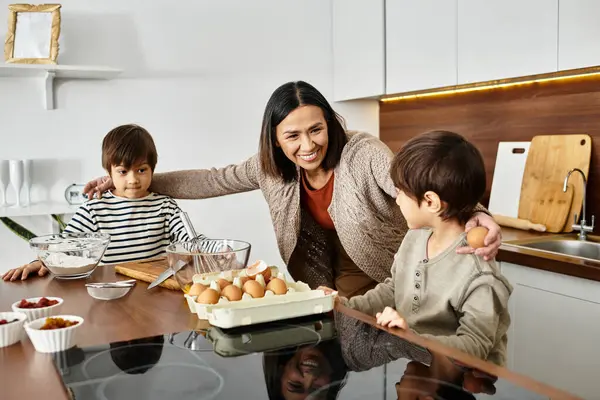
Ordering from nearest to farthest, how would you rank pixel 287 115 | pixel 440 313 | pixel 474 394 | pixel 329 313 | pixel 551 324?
pixel 474 394
pixel 329 313
pixel 440 313
pixel 287 115
pixel 551 324

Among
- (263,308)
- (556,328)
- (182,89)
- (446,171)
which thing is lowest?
(556,328)

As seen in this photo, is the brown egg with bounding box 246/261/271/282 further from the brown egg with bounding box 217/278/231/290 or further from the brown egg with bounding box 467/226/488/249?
the brown egg with bounding box 467/226/488/249

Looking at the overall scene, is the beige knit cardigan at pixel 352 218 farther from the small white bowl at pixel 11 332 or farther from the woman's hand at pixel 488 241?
the small white bowl at pixel 11 332

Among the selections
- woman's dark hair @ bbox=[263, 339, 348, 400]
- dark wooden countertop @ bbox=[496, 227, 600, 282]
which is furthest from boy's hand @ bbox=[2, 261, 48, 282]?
dark wooden countertop @ bbox=[496, 227, 600, 282]

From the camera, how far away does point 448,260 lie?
4.66 ft

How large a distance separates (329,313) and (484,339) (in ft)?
1.01

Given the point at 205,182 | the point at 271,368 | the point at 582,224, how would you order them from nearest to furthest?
1. the point at 271,368
2. the point at 205,182
3. the point at 582,224

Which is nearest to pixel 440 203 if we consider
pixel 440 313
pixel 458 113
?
pixel 440 313

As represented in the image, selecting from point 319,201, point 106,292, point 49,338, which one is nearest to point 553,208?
point 319,201

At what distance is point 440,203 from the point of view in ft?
4.57

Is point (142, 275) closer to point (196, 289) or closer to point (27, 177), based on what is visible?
point (196, 289)

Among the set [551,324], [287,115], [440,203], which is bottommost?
[551,324]

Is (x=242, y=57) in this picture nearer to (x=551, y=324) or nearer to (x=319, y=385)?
(x=551, y=324)

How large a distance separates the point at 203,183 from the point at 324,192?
0.52 m
